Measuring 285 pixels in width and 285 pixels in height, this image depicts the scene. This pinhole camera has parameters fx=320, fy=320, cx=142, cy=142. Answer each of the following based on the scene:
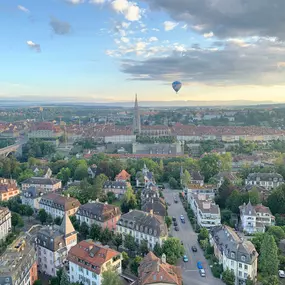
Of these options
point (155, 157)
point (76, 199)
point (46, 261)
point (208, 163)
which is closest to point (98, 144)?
point (155, 157)

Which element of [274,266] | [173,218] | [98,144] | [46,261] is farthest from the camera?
[98,144]

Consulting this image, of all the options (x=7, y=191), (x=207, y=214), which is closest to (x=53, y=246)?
(x=207, y=214)

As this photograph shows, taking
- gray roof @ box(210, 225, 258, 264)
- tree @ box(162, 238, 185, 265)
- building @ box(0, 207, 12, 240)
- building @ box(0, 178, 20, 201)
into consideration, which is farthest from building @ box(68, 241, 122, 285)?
building @ box(0, 178, 20, 201)

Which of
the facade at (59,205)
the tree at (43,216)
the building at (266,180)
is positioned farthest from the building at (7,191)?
the building at (266,180)

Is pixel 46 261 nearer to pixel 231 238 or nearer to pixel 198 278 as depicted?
pixel 198 278

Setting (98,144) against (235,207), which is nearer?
(235,207)

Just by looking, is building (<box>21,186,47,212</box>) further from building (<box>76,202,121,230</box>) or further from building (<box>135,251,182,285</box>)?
building (<box>135,251,182,285</box>)

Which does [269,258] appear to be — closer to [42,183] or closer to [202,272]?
[202,272]
